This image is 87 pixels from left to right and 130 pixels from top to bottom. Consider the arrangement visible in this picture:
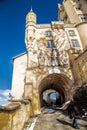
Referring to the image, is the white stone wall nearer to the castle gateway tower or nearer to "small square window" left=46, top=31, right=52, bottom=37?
the castle gateway tower

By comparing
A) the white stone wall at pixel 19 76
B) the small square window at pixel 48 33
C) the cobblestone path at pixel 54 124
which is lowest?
the cobblestone path at pixel 54 124

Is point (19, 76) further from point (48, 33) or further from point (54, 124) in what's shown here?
point (54, 124)

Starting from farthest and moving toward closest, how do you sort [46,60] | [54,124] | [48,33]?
[48,33] → [46,60] → [54,124]

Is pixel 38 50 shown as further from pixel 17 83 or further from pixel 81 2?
pixel 81 2

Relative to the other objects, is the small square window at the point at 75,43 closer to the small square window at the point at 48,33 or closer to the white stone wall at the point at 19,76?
the small square window at the point at 48,33

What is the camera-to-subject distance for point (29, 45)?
22.5 metres

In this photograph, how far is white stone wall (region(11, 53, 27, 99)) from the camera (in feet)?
62.6

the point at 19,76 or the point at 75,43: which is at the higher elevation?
the point at 75,43

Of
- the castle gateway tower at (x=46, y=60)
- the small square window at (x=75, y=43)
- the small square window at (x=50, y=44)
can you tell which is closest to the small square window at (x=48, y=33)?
the castle gateway tower at (x=46, y=60)

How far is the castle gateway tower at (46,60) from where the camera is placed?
19.0 meters

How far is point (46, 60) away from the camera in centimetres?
2147

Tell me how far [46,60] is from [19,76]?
5.28m

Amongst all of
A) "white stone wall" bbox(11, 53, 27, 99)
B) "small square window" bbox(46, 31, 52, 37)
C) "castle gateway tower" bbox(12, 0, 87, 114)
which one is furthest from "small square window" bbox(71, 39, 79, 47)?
"white stone wall" bbox(11, 53, 27, 99)

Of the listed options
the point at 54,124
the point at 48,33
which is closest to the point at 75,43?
the point at 48,33
